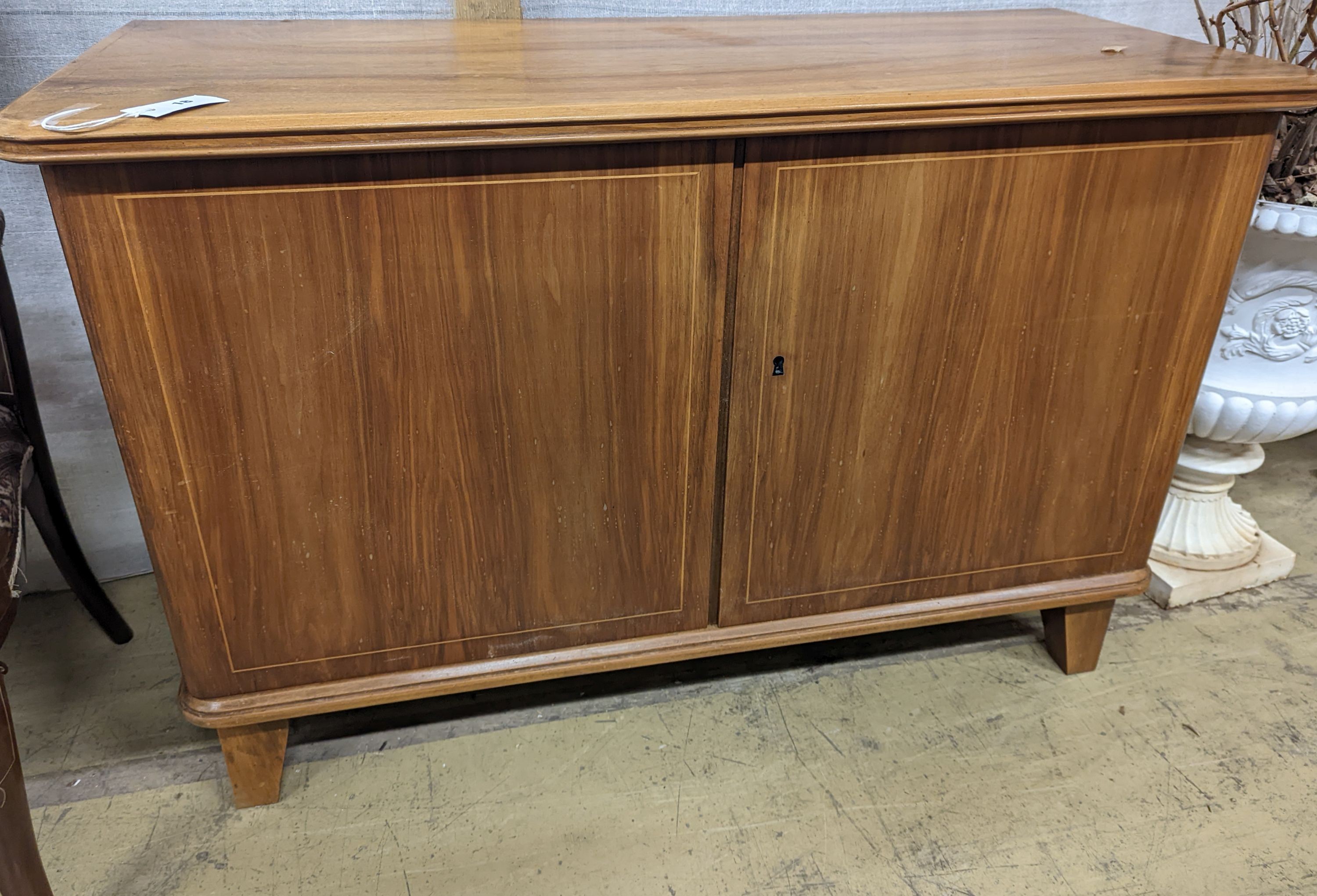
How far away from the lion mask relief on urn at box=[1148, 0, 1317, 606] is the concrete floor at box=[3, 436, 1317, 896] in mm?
137

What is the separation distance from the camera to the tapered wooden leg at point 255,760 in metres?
1.34

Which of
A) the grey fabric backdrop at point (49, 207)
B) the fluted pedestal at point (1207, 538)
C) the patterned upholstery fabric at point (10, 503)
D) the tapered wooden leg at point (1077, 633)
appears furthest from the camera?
the fluted pedestal at point (1207, 538)

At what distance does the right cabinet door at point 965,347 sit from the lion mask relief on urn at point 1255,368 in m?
0.29

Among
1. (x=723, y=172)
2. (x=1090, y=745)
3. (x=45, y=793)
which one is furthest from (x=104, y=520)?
(x=1090, y=745)

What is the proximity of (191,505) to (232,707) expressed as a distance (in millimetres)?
309

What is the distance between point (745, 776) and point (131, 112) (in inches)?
A: 45.6

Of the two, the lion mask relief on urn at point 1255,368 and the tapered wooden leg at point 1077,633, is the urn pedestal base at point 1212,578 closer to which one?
the lion mask relief on urn at point 1255,368

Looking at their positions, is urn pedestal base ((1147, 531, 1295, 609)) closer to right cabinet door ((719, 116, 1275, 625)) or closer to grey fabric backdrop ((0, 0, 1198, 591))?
right cabinet door ((719, 116, 1275, 625))

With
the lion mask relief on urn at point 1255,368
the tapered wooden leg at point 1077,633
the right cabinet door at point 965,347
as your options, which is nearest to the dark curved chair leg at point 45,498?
the right cabinet door at point 965,347

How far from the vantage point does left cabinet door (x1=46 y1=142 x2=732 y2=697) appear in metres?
1.01

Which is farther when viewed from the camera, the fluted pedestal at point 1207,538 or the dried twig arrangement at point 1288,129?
the fluted pedestal at point 1207,538

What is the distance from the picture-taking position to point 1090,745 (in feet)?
4.99

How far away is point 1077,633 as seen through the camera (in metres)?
1.62

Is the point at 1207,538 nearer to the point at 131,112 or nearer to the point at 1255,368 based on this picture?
the point at 1255,368
